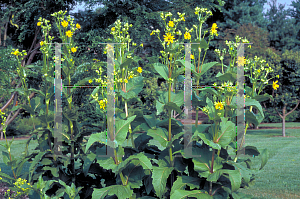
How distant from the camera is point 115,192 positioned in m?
2.01

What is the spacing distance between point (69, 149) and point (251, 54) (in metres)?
15.7

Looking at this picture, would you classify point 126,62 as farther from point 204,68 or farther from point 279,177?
point 279,177

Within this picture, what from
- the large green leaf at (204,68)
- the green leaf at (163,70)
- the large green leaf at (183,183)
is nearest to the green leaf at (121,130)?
the green leaf at (163,70)

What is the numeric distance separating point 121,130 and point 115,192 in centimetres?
45

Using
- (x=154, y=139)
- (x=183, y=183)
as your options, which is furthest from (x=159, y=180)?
(x=154, y=139)

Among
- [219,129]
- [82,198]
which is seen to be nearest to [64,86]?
[82,198]

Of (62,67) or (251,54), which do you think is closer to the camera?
(62,67)

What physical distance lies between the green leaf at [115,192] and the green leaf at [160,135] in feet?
1.42

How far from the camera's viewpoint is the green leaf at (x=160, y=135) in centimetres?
212

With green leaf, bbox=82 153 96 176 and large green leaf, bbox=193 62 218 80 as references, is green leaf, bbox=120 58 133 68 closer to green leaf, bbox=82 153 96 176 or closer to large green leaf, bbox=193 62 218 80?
large green leaf, bbox=193 62 218 80

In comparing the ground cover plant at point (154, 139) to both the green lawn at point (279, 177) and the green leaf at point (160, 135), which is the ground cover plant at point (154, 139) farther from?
the green lawn at point (279, 177)

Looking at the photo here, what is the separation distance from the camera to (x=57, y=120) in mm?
2424

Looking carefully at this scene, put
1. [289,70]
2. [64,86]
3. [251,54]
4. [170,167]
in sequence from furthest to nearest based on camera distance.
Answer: [251,54] < [289,70] < [64,86] < [170,167]

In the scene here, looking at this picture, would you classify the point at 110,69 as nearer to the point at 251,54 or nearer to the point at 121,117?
the point at 121,117
